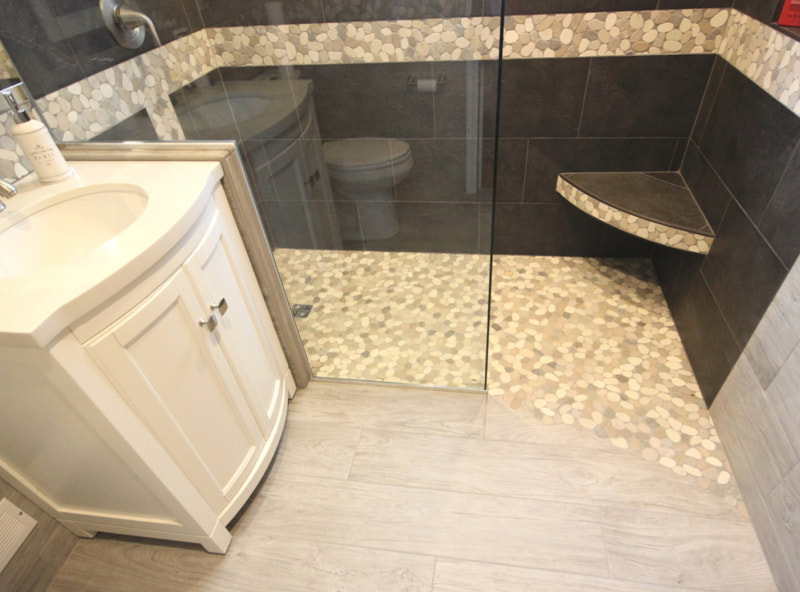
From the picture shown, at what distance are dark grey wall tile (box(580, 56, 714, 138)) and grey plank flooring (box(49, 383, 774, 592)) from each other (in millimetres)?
1203

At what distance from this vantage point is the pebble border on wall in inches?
53.3

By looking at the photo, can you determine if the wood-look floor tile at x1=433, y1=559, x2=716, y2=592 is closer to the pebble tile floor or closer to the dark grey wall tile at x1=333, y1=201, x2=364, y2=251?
the pebble tile floor

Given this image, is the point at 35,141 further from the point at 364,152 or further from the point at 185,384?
the point at 364,152

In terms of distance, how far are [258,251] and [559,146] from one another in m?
1.31

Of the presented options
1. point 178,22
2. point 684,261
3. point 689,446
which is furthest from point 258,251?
point 684,261

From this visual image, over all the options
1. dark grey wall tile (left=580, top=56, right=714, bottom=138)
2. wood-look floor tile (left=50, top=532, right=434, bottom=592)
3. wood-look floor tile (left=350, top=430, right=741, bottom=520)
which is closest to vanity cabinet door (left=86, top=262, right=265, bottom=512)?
wood-look floor tile (left=50, top=532, right=434, bottom=592)

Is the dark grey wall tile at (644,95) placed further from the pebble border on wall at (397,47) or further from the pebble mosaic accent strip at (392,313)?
the pebble mosaic accent strip at (392,313)

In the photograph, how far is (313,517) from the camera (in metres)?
1.39

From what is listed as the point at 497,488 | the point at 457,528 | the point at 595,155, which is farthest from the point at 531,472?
the point at 595,155

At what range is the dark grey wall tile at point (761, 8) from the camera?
1.31m

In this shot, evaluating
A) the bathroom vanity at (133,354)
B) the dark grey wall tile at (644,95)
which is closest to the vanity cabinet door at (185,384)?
the bathroom vanity at (133,354)

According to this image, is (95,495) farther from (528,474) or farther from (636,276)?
(636,276)

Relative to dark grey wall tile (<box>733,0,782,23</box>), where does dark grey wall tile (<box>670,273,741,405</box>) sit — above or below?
below

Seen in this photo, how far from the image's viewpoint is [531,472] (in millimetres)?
1444
